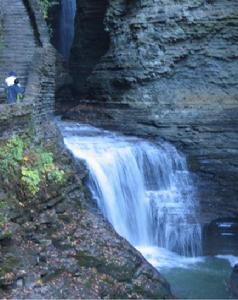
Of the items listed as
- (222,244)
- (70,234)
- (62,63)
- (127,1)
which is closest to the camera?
(70,234)

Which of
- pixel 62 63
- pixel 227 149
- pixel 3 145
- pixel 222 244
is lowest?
pixel 222 244

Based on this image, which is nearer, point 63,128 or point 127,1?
point 63,128

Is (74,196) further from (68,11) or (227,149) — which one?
(68,11)

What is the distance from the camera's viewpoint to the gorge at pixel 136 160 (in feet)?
35.7

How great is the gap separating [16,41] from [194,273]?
10.4 m

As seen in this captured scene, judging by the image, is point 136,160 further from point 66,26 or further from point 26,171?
point 66,26

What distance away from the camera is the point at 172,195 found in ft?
55.2

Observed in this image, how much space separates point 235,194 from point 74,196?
6420mm

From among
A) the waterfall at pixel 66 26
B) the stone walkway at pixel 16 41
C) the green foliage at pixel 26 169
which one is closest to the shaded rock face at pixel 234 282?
the green foliage at pixel 26 169

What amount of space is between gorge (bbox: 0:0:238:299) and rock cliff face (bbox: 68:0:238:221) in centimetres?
4

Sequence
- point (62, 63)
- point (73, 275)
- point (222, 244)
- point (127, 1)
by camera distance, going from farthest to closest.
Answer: point (62, 63)
point (127, 1)
point (222, 244)
point (73, 275)

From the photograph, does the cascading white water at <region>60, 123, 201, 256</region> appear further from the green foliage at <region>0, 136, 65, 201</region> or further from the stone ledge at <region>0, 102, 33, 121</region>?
the stone ledge at <region>0, 102, 33, 121</region>

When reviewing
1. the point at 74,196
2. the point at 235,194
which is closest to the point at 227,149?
the point at 235,194

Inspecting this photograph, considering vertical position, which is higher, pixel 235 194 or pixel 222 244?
pixel 235 194
